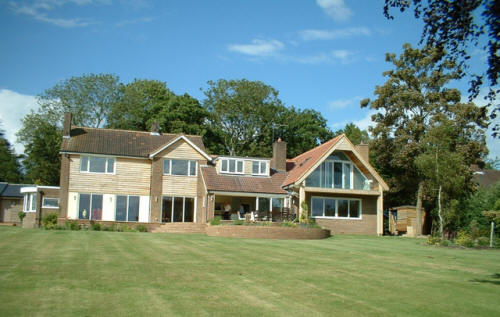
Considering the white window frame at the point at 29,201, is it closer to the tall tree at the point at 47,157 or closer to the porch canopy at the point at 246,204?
the tall tree at the point at 47,157

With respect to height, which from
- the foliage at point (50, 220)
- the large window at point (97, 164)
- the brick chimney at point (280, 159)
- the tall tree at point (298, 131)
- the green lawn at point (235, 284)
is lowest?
the green lawn at point (235, 284)

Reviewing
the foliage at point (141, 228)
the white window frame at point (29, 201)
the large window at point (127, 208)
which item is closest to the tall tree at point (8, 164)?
the white window frame at point (29, 201)

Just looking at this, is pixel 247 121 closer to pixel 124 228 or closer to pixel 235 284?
pixel 124 228

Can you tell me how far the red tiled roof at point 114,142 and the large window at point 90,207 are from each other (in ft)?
11.0

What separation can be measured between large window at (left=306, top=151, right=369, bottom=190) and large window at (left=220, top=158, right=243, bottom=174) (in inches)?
223

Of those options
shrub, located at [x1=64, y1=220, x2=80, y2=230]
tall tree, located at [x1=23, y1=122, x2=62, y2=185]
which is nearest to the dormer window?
shrub, located at [x1=64, y1=220, x2=80, y2=230]

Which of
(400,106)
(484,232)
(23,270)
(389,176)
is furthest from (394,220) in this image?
(23,270)

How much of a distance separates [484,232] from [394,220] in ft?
50.9

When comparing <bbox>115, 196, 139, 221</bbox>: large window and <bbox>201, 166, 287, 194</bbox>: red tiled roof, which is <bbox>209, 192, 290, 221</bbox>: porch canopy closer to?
<bbox>201, 166, 287, 194</bbox>: red tiled roof

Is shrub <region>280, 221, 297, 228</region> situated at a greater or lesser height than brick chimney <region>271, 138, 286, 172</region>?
lesser

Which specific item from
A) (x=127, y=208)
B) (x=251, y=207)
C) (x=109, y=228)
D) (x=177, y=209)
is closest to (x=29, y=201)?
(x=127, y=208)

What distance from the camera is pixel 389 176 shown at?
45500mm

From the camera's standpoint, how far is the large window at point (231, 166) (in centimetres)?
3662

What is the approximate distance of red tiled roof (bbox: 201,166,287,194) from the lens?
34.2 m
